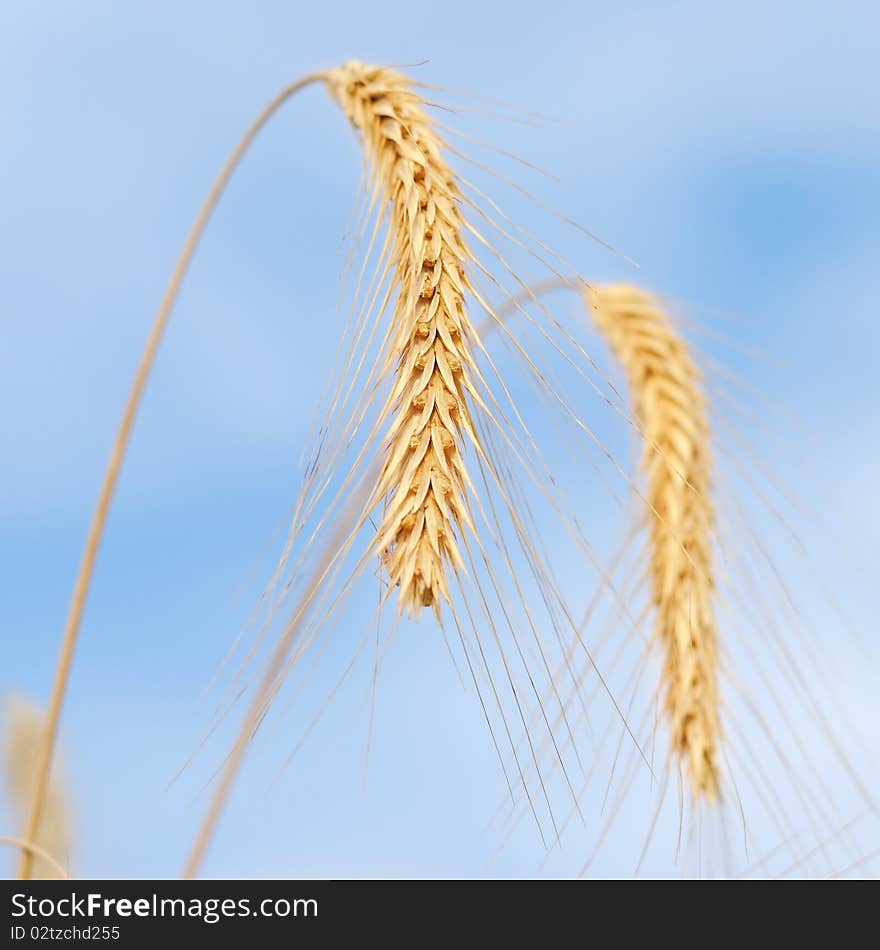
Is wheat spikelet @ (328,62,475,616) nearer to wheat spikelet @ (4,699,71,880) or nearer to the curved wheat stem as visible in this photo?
the curved wheat stem

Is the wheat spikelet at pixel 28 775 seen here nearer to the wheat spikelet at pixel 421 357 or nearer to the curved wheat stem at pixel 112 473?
the curved wheat stem at pixel 112 473

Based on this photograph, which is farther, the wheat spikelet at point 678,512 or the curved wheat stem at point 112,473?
the wheat spikelet at point 678,512

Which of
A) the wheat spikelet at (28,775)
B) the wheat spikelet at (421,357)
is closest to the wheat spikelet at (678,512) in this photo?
the wheat spikelet at (421,357)

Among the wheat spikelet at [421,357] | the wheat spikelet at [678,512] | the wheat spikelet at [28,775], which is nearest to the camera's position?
the wheat spikelet at [421,357]

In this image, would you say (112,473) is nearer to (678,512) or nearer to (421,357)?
(421,357)

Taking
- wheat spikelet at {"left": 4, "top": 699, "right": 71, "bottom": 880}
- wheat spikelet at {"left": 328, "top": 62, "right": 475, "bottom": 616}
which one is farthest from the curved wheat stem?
wheat spikelet at {"left": 4, "top": 699, "right": 71, "bottom": 880}

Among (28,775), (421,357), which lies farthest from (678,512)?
(28,775)
